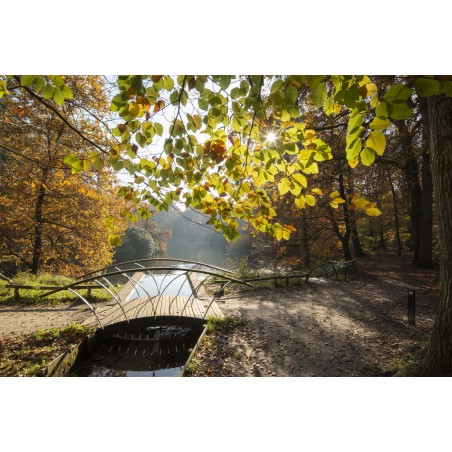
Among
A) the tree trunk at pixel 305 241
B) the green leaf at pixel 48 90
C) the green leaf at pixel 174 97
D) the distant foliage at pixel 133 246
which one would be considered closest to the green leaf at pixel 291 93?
the green leaf at pixel 174 97

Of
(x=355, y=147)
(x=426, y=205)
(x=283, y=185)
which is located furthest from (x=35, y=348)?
(x=426, y=205)

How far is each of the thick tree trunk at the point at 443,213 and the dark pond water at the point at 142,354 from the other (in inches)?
149

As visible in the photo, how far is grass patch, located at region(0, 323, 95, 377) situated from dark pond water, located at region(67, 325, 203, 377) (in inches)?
17.4

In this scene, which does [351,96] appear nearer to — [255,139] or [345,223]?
[255,139]

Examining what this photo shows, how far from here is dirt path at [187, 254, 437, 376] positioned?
4230 mm

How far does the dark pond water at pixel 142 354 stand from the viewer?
189 inches

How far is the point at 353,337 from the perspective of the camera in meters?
5.38

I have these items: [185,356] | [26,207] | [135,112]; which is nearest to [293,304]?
A: [185,356]

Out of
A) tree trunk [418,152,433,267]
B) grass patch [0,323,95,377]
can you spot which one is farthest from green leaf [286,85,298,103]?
tree trunk [418,152,433,267]

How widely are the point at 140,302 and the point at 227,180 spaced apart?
5.97 m

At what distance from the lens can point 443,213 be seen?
8.80ft

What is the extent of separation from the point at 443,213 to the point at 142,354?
544 centimetres

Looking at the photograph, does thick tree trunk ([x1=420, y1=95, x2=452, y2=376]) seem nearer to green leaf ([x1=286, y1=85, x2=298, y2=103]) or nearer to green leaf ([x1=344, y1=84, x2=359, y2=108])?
green leaf ([x1=344, y1=84, x2=359, y2=108])

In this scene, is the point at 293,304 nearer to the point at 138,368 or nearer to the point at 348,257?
the point at 138,368
